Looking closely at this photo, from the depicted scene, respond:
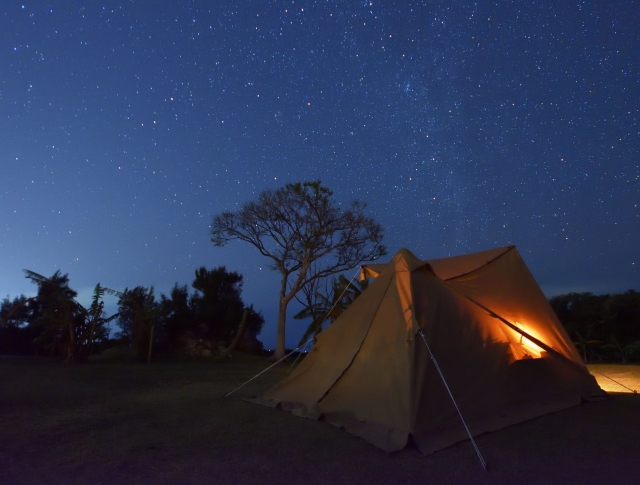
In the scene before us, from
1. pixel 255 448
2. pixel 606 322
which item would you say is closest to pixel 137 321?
pixel 255 448

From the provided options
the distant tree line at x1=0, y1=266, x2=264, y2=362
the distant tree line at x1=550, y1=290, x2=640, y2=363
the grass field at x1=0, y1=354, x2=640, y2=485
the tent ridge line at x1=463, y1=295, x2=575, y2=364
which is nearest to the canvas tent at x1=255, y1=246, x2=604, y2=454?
the tent ridge line at x1=463, y1=295, x2=575, y2=364

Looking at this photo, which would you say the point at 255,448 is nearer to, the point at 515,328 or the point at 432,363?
the point at 432,363

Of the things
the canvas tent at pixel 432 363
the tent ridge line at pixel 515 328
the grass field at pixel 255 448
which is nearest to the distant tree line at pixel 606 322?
the grass field at pixel 255 448

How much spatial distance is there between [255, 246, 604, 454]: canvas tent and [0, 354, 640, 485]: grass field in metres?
0.33

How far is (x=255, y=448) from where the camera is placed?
5605 millimetres

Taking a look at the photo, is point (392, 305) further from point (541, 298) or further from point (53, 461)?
point (53, 461)

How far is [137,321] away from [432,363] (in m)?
15.7

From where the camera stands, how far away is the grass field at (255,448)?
4.61 m

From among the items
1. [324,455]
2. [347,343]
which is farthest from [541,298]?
[324,455]

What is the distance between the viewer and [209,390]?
34.2 ft

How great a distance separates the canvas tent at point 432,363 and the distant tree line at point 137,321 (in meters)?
12.1

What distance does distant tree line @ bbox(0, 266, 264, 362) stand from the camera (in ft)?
58.2

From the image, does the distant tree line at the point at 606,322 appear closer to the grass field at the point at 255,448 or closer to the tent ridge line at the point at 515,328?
the grass field at the point at 255,448

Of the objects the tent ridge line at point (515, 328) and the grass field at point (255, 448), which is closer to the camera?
the grass field at point (255, 448)
